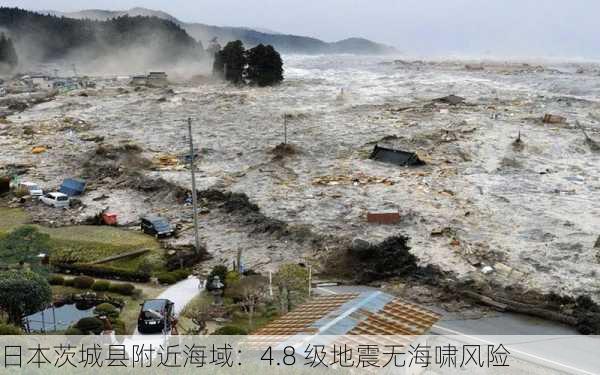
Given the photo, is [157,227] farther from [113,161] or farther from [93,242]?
[113,161]

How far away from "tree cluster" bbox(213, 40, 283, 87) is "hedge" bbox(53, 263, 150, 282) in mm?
62991

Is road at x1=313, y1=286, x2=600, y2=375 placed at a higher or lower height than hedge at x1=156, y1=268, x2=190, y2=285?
higher

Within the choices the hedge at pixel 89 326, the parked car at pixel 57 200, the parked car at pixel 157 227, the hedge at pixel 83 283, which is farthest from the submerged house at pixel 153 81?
the hedge at pixel 89 326

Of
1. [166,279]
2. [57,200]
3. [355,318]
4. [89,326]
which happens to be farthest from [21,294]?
[57,200]

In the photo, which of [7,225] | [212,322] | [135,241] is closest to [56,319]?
[212,322]

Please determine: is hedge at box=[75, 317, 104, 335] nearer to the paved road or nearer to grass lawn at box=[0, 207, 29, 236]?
the paved road

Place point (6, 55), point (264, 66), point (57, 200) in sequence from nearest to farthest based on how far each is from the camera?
point (57, 200) < point (264, 66) < point (6, 55)

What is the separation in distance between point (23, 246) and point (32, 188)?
1542 cm

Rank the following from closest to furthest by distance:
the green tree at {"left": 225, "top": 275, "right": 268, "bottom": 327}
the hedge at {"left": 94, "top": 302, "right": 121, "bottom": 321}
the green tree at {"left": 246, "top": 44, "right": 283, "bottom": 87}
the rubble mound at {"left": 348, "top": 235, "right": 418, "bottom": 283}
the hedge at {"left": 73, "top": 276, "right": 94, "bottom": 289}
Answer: the hedge at {"left": 94, "top": 302, "right": 121, "bottom": 321} → the green tree at {"left": 225, "top": 275, "right": 268, "bottom": 327} → the hedge at {"left": 73, "top": 276, "right": 94, "bottom": 289} → the rubble mound at {"left": 348, "top": 235, "right": 418, "bottom": 283} → the green tree at {"left": 246, "top": 44, "right": 283, "bottom": 87}

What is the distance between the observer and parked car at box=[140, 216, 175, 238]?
27.0 meters

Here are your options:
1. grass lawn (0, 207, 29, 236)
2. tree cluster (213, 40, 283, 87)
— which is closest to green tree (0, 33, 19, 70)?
tree cluster (213, 40, 283, 87)

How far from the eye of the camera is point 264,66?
83.5 m

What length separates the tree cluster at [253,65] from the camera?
8350 centimetres

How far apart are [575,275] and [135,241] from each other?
18.4 metres
